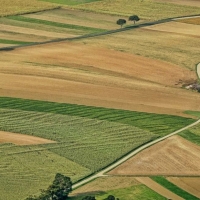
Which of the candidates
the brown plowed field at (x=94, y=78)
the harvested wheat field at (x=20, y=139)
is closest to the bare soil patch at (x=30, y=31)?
the brown plowed field at (x=94, y=78)

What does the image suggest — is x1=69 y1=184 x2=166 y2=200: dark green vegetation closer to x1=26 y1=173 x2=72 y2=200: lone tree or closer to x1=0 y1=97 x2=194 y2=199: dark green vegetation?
→ x1=26 y1=173 x2=72 y2=200: lone tree

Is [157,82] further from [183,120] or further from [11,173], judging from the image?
[11,173]

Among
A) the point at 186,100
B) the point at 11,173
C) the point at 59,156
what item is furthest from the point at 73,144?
the point at 186,100

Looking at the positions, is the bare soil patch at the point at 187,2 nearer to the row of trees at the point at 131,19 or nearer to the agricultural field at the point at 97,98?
the agricultural field at the point at 97,98

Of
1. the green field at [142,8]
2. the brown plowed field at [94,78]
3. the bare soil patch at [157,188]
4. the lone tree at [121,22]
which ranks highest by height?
the green field at [142,8]

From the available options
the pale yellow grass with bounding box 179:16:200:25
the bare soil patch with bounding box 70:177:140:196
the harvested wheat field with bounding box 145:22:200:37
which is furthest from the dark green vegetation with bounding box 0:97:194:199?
the pale yellow grass with bounding box 179:16:200:25

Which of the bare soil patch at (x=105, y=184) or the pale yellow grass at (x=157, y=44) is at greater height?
the pale yellow grass at (x=157, y=44)

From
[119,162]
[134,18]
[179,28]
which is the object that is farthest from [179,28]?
[119,162]
